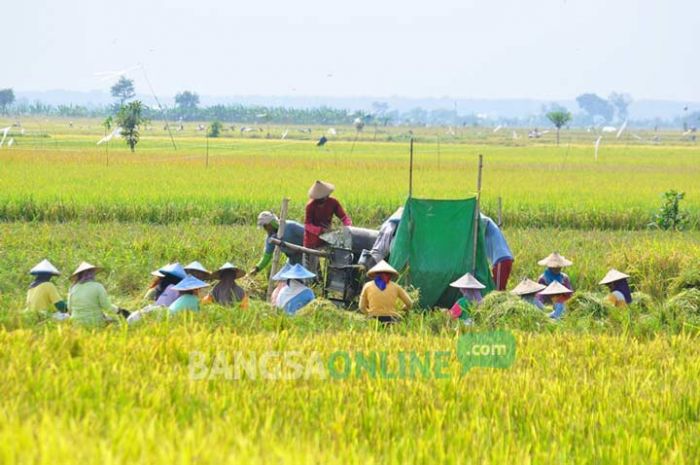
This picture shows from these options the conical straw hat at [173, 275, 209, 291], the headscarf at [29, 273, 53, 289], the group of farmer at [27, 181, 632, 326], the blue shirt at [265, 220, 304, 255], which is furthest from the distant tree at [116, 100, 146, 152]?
the conical straw hat at [173, 275, 209, 291]

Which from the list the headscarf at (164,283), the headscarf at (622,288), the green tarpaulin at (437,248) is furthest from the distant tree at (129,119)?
the headscarf at (622,288)

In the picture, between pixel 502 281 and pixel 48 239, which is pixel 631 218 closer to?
pixel 502 281

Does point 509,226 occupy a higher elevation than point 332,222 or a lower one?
lower

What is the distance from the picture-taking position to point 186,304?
852cm

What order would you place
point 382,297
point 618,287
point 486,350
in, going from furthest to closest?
point 618,287, point 382,297, point 486,350

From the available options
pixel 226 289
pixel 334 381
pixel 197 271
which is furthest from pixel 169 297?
pixel 334 381

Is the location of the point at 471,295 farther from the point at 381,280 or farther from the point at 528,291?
the point at 381,280

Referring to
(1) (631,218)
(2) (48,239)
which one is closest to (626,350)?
(2) (48,239)

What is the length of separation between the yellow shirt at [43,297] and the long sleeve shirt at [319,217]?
3.03 m

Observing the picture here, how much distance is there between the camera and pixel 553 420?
5.81 meters

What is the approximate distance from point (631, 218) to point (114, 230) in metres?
9.53

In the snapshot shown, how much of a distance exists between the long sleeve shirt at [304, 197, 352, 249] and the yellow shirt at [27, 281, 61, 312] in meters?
3.03

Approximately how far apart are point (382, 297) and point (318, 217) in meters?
2.21

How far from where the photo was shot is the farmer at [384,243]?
10.4m
